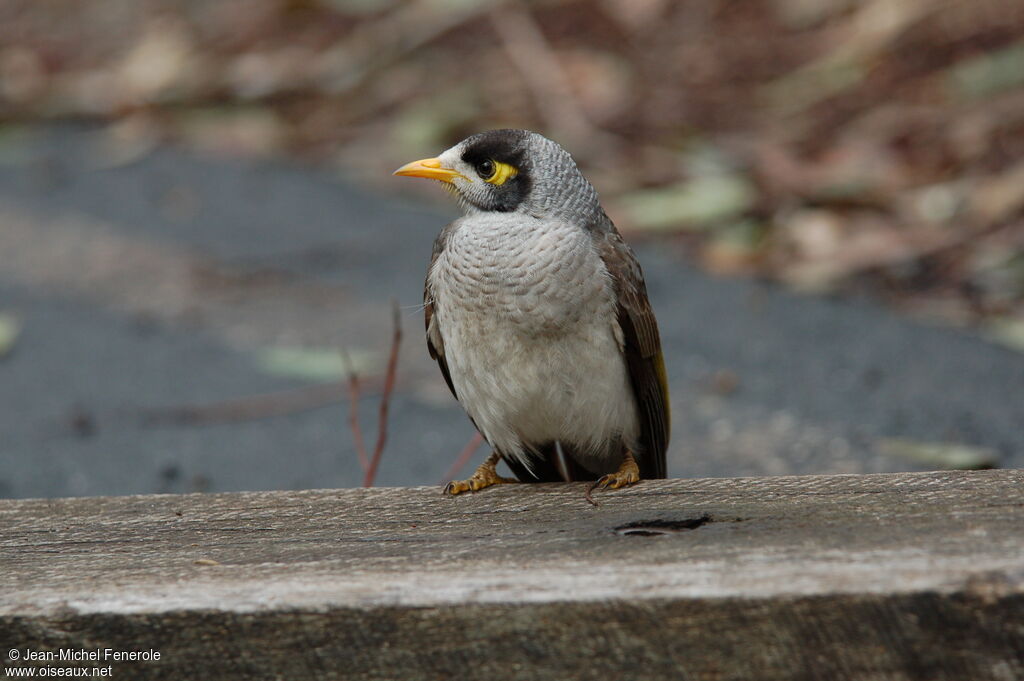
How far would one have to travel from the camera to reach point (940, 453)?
425cm

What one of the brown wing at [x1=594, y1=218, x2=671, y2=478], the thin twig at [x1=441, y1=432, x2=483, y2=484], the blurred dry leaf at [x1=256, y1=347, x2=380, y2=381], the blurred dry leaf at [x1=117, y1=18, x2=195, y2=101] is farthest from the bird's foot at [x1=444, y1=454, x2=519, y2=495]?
the blurred dry leaf at [x1=117, y1=18, x2=195, y2=101]

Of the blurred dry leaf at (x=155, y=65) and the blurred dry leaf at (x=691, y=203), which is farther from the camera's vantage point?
the blurred dry leaf at (x=155, y=65)

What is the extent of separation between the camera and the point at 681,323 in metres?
5.94

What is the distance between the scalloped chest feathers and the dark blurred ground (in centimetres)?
128

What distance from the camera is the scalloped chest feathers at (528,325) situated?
10.4ft

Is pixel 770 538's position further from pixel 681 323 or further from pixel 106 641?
pixel 681 323

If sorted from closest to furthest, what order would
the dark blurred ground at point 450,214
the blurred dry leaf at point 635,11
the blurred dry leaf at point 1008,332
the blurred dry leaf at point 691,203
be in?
the dark blurred ground at point 450,214
the blurred dry leaf at point 1008,332
the blurred dry leaf at point 691,203
the blurred dry leaf at point 635,11

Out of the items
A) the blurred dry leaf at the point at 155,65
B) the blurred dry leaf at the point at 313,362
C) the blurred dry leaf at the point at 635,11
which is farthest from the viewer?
the blurred dry leaf at the point at 635,11

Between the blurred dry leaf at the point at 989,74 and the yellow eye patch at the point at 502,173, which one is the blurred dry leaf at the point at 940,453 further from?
the blurred dry leaf at the point at 989,74

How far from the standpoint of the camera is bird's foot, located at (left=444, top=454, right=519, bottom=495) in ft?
9.15

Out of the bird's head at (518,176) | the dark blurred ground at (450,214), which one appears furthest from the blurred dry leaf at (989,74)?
the bird's head at (518,176)

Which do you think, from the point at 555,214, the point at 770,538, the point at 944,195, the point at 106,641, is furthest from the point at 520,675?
the point at 944,195

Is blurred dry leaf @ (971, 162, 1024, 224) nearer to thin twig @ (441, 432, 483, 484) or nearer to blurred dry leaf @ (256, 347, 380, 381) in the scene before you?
blurred dry leaf @ (256, 347, 380, 381)

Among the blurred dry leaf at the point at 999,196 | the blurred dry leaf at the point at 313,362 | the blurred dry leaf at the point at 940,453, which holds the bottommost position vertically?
the blurred dry leaf at the point at 940,453
